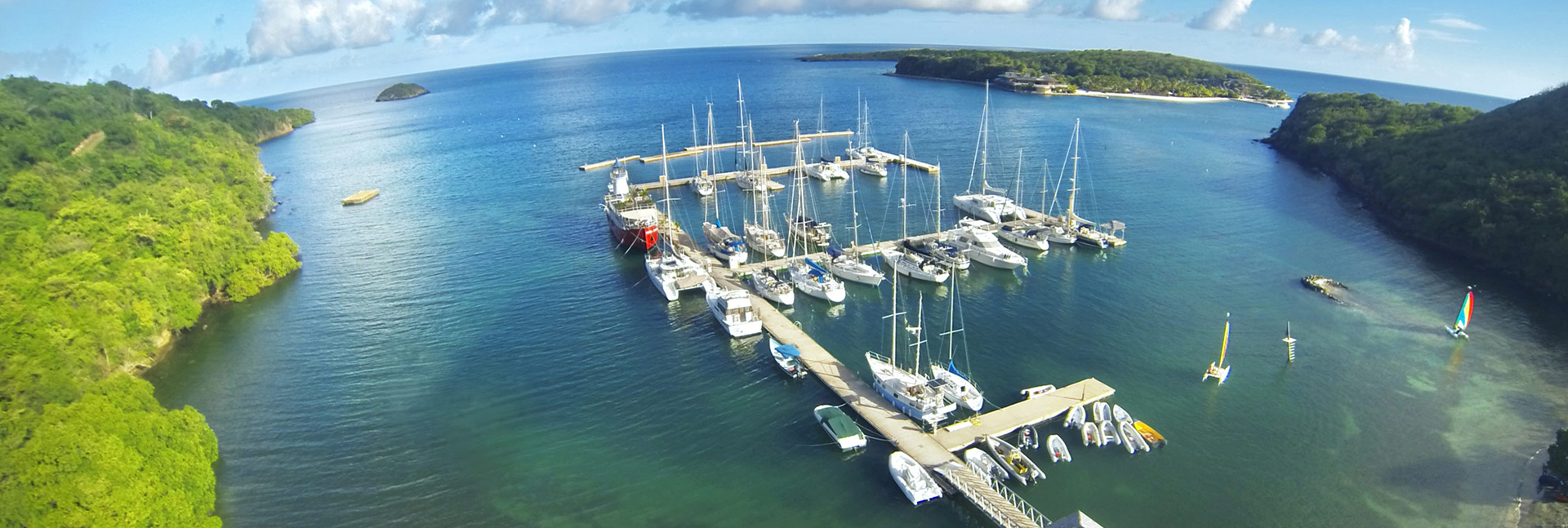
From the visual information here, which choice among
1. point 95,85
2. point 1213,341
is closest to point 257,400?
point 1213,341

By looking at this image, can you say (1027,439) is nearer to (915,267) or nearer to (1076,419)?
(1076,419)

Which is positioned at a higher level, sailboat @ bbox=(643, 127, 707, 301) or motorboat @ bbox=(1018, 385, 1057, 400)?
sailboat @ bbox=(643, 127, 707, 301)

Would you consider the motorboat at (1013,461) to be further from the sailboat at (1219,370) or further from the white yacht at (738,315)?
the white yacht at (738,315)

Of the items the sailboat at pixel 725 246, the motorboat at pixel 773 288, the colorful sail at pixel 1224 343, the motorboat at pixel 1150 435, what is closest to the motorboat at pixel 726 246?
the sailboat at pixel 725 246

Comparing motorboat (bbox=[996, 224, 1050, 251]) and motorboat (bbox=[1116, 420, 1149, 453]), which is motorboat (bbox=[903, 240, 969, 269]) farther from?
motorboat (bbox=[1116, 420, 1149, 453])

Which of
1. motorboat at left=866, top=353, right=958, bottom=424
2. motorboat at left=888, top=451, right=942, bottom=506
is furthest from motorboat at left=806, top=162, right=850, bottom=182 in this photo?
motorboat at left=888, top=451, right=942, bottom=506

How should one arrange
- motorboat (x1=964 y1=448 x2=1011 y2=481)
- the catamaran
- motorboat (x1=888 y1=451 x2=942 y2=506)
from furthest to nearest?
1. the catamaran
2. motorboat (x1=964 y1=448 x2=1011 y2=481)
3. motorboat (x1=888 y1=451 x2=942 y2=506)
